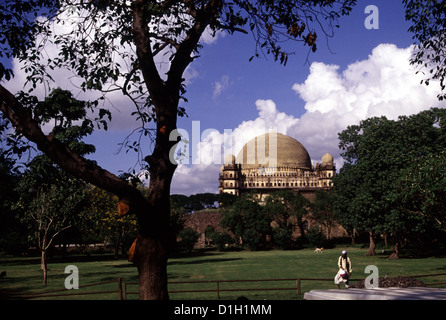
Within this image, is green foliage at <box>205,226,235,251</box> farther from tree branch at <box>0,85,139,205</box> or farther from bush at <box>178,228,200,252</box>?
tree branch at <box>0,85,139,205</box>

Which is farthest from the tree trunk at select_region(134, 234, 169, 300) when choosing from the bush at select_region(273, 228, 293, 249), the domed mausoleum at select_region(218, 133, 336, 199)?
the domed mausoleum at select_region(218, 133, 336, 199)

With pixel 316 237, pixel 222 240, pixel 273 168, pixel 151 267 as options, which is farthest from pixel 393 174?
pixel 273 168

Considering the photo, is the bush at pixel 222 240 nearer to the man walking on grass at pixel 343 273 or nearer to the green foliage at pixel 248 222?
the green foliage at pixel 248 222

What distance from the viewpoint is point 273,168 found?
7538 cm

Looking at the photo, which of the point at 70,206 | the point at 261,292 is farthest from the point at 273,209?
the point at 261,292

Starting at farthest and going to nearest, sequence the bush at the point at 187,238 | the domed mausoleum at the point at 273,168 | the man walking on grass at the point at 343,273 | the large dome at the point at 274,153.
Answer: the large dome at the point at 274,153 < the domed mausoleum at the point at 273,168 < the bush at the point at 187,238 < the man walking on grass at the point at 343,273

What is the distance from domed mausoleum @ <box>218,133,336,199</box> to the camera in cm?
7312

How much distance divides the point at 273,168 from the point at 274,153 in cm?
253

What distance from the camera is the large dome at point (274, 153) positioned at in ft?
249

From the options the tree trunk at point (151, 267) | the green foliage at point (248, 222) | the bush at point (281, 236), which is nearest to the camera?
the tree trunk at point (151, 267)

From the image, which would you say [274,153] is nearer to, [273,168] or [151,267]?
[273,168]

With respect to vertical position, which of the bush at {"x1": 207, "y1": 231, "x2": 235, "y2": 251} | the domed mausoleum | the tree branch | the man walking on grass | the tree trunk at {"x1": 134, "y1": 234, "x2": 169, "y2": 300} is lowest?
the bush at {"x1": 207, "y1": 231, "x2": 235, "y2": 251}

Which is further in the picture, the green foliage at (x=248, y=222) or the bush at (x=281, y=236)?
the bush at (x=281, y=236)

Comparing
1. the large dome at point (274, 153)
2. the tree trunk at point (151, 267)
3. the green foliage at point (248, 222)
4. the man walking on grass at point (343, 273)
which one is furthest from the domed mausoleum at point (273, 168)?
the tree trunk at point (151, 267)
